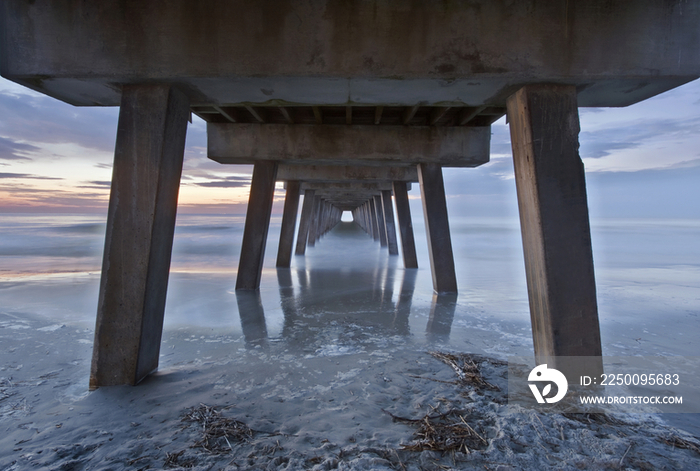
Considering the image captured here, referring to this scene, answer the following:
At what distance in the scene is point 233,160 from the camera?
31.2ft

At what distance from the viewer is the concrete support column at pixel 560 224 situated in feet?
13.2

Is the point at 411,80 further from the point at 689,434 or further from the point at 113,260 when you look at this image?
the point at 689,434

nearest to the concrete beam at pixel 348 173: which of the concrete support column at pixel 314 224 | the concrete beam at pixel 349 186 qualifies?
the concrete beam at pixel 349 186

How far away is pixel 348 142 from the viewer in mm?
8844

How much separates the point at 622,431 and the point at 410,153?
6.93m

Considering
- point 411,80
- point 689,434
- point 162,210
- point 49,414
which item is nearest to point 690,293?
point 689,434

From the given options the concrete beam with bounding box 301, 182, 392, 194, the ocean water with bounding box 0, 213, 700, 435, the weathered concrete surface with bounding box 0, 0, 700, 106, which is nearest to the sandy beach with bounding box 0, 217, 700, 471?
the ocean water with bounding box 0, 213, 700, 435

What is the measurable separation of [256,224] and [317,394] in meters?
6.95

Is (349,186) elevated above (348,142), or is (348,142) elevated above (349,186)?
(349,186)

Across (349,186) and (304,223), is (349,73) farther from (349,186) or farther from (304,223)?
(304,223)

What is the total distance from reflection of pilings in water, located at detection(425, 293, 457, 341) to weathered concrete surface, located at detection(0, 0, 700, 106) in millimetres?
3937

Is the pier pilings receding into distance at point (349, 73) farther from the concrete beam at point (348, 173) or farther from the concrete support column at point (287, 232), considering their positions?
the concrete support column at point (287, 232)

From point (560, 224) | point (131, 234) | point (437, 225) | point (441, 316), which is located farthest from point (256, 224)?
point (560, 224)

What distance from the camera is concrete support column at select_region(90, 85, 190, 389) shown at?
162 inches
